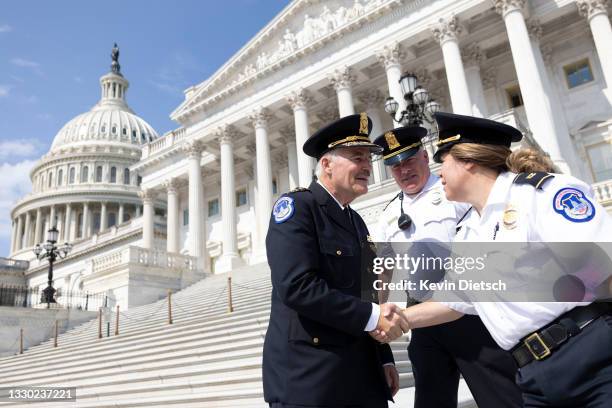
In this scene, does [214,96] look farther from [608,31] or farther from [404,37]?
[608,31]

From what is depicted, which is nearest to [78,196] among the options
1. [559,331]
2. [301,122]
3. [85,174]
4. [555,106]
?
[85,174]

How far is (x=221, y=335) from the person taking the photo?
1172 centimetres

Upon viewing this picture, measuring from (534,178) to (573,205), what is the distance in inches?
10.5

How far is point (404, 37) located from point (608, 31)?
9395 millimetres

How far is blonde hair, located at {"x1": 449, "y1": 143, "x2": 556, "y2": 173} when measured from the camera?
94.9 inches

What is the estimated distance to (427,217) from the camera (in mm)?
3795

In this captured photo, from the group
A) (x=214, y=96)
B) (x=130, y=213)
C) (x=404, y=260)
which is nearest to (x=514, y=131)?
(x=404, y=260)

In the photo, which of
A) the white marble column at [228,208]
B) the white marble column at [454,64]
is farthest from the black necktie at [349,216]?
the white marble column at [228,208]

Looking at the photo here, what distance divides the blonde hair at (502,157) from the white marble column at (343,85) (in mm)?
24472

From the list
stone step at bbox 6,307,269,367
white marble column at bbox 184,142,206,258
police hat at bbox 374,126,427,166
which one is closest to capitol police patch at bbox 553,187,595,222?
police hat at bbox 374,126,427,166

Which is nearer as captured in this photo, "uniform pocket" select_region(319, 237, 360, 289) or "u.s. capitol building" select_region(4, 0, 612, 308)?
"uniform pocket" select_region(319, 237, 360, 289)

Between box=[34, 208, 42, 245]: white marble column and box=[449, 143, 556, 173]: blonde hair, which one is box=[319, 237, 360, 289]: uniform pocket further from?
box=[34, 208, 42, 245]: white marble column

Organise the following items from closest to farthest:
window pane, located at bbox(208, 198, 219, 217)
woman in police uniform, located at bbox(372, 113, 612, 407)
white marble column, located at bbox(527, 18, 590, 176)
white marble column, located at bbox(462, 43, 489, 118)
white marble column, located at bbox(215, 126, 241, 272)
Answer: woman in police uniform, located at bbox(372, 113, 612, 407) → white marble column, located at bbox(527, 18, 590, 176) → white marble column, located at bbox(462, 43, 489, 118) → white marble column, located at bbox(215, 126, 241, 272) → window pane, located at bbox(208, 198, 219, 217)

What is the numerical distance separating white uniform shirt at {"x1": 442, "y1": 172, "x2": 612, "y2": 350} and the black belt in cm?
3
